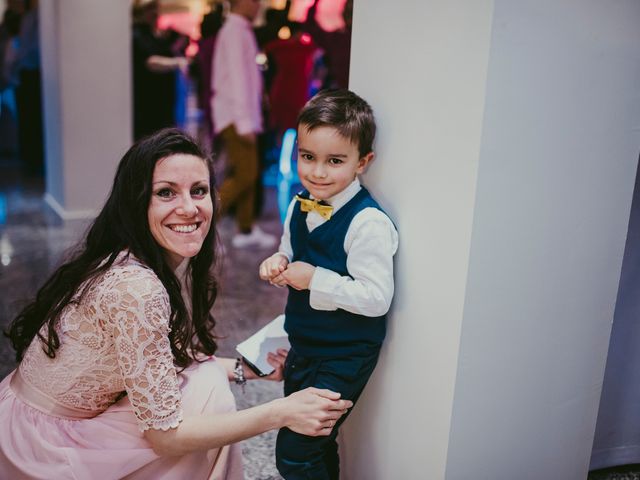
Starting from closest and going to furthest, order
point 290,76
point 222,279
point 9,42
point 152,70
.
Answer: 1. point 222,279
2. point 290,76
3. point 152,70
4. point 9,42

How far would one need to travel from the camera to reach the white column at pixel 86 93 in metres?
5.04

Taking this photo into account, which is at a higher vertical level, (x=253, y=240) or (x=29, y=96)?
(x=29, y=96)

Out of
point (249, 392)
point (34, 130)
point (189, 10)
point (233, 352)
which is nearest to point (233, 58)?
point (233, 352)

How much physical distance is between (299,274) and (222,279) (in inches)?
94.9

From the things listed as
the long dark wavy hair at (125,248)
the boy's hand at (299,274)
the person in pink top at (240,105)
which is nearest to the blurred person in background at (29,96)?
the person in pink top at (240,105)

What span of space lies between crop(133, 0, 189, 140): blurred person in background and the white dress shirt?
185 inches

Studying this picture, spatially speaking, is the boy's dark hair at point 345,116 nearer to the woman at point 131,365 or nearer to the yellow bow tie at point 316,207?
the yellow bow tie at point 316,207

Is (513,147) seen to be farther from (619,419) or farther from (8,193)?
(8,193)

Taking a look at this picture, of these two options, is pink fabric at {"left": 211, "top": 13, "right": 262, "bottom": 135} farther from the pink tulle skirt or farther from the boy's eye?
the pink tulle skirt

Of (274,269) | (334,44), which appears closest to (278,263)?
(274,269)

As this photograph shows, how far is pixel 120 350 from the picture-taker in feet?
4.68

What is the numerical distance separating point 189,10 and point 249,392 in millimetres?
10131

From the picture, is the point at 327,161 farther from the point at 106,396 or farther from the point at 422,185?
the point at 106,396

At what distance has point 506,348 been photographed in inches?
57.9
